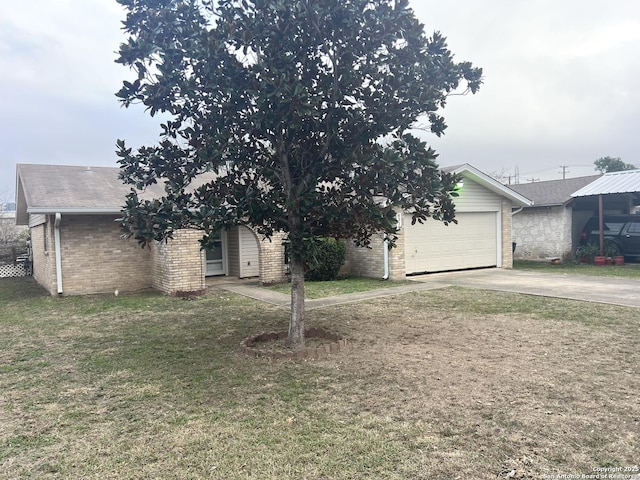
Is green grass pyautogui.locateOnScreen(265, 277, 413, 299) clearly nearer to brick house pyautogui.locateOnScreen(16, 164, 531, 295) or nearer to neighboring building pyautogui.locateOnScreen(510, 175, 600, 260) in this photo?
brick house pyautogui.locateOnScreen(16, 164, 531, 295)

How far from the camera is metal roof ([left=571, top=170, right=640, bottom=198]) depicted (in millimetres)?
16609

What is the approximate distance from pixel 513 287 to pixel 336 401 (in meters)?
8.50

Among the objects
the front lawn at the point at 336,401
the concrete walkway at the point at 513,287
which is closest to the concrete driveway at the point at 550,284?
the concrete walkway at the point at 513,287

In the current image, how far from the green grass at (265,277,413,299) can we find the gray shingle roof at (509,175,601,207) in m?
9.65

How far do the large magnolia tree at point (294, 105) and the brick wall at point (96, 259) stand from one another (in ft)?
23.1

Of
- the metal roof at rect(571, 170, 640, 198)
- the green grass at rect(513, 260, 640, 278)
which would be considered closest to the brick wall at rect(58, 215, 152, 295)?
the green grass at rect(513, 260, 640, 278)

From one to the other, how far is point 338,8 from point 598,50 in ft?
46.4

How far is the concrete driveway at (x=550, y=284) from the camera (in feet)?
31.4

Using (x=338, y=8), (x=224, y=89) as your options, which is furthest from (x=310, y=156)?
(x=338, y=8)

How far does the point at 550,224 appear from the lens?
1902 cm

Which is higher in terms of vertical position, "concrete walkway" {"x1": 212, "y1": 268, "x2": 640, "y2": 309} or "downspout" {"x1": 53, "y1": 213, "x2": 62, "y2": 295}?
Result: "downspout" {"x1": 53, "y1": 213, "x2": 62, "y2": 295}

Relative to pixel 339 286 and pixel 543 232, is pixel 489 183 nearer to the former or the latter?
pixel 543 232

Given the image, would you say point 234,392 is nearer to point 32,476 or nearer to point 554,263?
point 32,476

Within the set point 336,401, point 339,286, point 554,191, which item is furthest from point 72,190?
point 554,191
